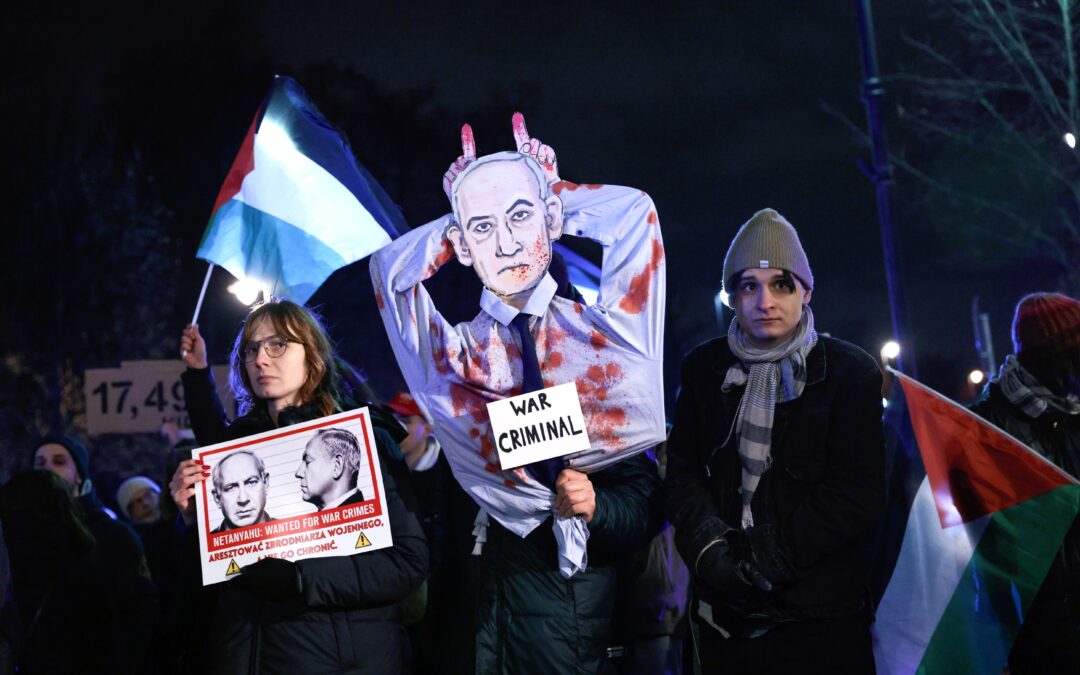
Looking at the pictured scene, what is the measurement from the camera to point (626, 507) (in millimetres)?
3805

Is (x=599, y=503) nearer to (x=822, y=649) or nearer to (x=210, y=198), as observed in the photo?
(x=822, y=649)

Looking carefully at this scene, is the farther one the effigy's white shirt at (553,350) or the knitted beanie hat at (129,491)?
the knitted beanie hat at (129,491)

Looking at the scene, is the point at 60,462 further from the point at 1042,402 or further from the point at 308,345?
the point at 1042,402

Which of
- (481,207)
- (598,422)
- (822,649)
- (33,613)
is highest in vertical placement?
(481,207)

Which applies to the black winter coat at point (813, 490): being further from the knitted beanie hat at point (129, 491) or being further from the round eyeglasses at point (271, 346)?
the knitted beanie hat at point (129, 491)

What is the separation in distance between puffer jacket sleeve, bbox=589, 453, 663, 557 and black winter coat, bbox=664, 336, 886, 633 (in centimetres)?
18

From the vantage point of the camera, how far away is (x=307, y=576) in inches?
128

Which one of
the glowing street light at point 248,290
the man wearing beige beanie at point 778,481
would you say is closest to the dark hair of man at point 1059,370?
the man wearing beige beanie at point 778,481

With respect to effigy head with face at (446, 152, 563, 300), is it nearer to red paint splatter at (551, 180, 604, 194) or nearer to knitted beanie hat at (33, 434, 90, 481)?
red paint splatter at (551, 180, 604, 194)

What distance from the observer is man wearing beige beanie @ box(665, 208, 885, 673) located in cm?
339

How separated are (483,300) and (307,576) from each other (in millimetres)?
1385

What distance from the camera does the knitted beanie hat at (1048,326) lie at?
14.9 ft

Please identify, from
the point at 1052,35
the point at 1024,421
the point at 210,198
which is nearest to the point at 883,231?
the point at 1024,421

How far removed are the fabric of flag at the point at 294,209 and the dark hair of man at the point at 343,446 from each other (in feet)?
6.33
